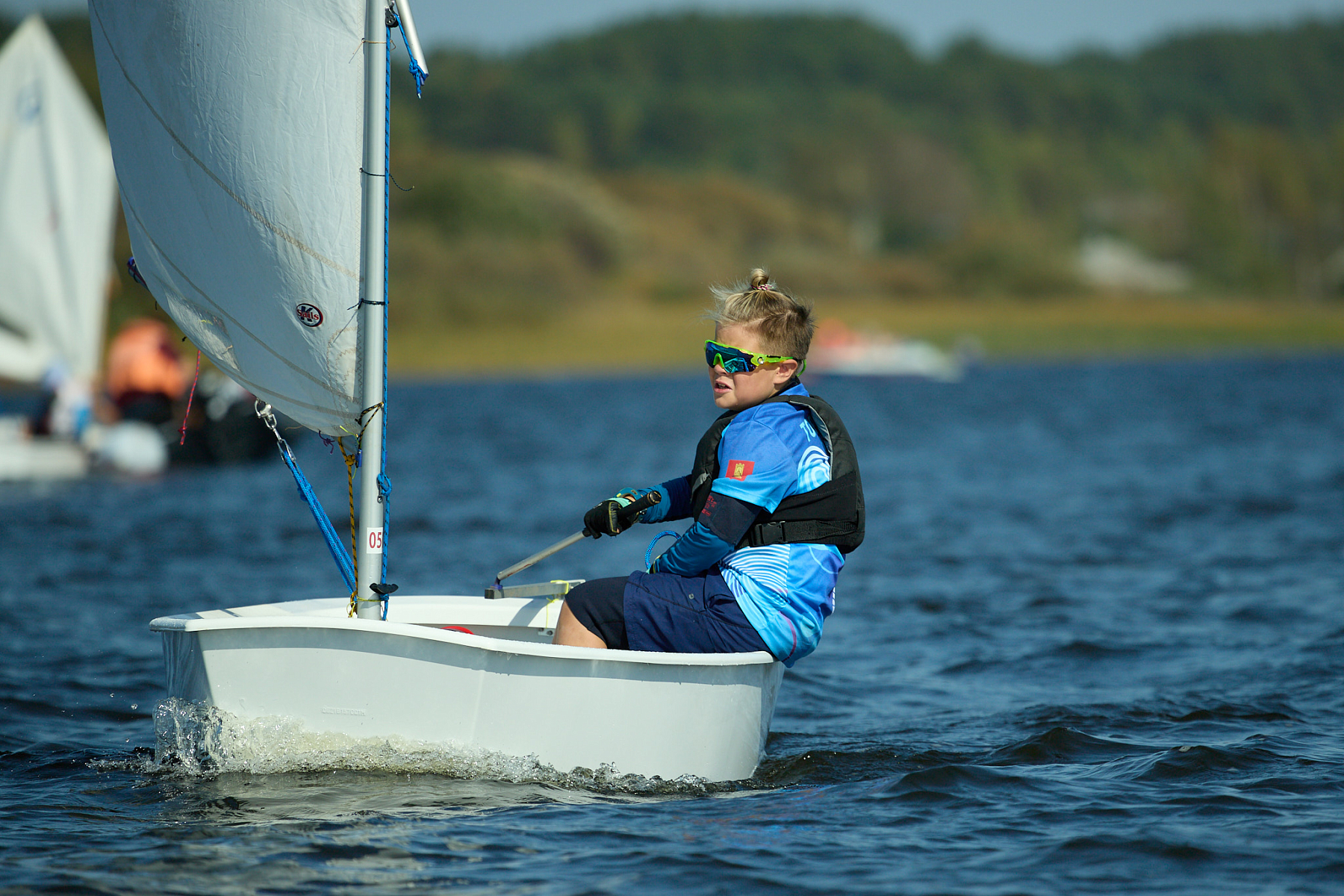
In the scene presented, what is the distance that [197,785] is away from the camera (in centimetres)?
458

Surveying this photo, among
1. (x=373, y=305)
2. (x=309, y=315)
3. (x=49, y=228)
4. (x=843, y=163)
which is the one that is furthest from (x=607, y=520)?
(x=843, y=163)

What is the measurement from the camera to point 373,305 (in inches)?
180

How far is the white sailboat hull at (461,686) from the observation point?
4203mm

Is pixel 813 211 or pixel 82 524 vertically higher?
pixel 813 211

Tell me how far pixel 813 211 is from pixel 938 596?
78755 mm

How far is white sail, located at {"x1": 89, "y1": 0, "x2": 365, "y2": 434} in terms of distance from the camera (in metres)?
4.45

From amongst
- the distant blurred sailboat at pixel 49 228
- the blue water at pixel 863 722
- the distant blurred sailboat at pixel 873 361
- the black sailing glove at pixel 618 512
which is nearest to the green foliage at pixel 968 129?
the distant blurred sailboat at pixel 873 361

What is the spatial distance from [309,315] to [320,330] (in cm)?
6

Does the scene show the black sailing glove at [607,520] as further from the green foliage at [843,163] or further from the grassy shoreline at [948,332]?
the grassy shoreline at [948,332]

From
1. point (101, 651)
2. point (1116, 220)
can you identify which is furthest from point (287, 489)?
point (1116, 220)

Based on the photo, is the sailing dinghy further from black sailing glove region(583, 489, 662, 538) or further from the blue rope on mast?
black sailing glove region(583, 489, 662, 538)

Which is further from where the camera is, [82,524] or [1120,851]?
[82,524]

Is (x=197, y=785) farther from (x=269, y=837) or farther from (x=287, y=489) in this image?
(x=287, y=489)

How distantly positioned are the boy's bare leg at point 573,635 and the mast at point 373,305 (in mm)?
622
